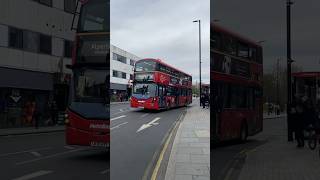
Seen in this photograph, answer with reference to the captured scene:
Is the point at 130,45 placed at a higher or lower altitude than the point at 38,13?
lower

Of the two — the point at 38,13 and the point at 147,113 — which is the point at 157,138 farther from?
the point at 38,13

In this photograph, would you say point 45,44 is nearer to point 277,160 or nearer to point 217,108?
point 277,160

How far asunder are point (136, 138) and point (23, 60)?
22.5m

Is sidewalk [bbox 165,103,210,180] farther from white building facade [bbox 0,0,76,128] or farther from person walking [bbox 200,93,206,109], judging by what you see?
white building facade [bbox 0,0,76,128]

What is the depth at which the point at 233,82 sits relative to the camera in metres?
2.54

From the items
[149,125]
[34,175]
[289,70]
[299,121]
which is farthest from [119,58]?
[34,175]

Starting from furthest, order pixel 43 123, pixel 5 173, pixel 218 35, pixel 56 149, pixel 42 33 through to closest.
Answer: pixel 42 33 → pixel 43 123 → pixel 56 149 → pixel 5 173 → pixel 218 35

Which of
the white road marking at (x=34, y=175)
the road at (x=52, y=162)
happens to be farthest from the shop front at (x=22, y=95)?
the white road marking at (x=34, y=175)

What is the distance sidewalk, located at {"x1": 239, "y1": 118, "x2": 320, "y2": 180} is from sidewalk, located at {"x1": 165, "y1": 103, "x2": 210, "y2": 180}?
0.25 metres

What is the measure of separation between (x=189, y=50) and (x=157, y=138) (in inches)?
18.8

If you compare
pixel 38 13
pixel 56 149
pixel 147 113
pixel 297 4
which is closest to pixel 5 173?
pixel 56 149

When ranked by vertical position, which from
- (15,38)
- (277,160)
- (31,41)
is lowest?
(277,160)

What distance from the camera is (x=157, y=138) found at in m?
2.68

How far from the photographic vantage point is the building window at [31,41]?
2225cm
